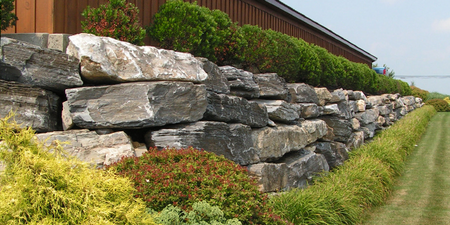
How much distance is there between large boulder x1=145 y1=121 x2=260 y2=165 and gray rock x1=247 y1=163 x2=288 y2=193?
0.53 ft

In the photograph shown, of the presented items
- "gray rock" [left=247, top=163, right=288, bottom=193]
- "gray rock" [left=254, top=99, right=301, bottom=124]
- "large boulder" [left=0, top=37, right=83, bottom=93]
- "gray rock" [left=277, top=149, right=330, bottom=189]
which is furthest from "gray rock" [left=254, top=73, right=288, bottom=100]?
"large boulder" [left=0, top=37, right=83, bottom=93]

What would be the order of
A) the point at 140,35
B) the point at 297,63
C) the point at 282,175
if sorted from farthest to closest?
the point at 297,63, the point at 282,175, the point at 140,35

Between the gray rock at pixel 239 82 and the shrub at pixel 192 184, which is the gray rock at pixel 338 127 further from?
the shrub at pixel 192 184

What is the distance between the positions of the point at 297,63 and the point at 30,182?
27.1ft

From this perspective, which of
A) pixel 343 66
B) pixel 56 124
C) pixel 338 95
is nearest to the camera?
pixel 56 124

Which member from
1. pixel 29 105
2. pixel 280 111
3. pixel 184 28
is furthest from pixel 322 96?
pixel 29 105

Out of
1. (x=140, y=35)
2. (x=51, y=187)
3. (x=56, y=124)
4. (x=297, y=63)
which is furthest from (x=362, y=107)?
(x=51, y=187)

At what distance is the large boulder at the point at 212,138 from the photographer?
4848 millimetres

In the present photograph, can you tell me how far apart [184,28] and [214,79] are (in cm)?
106

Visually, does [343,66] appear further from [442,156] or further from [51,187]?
[51,187]

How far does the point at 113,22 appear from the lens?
548 cm

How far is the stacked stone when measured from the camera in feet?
14.1

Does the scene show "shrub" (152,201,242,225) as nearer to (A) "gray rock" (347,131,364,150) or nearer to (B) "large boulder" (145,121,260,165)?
(B) "large boulder" (145,121,260,165)

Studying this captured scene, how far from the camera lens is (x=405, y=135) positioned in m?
14.8
